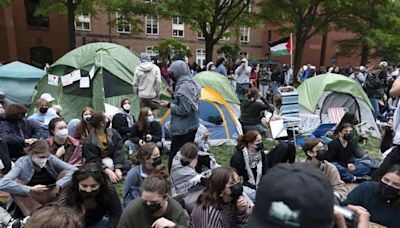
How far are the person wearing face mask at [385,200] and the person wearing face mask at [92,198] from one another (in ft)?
7.03

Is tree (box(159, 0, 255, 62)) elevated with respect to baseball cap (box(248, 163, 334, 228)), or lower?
elevated

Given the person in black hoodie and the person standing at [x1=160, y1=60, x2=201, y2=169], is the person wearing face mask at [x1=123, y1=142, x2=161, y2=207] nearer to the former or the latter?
the person standing at [x1=160, y1=60, x2=201, y2=169]

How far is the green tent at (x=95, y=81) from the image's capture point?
313 inches

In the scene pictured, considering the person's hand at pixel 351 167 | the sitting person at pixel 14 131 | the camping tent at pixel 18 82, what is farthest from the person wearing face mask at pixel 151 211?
the camping tent at pixel 18 82

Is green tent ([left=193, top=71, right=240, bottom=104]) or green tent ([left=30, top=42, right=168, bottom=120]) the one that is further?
green tent ([left=193, top=71, right=240, bottom=104])

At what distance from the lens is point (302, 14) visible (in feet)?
60.6

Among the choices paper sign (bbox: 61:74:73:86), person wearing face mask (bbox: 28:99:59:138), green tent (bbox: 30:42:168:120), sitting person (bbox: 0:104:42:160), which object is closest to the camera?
sitting person (bbox: 0:104:42:160)

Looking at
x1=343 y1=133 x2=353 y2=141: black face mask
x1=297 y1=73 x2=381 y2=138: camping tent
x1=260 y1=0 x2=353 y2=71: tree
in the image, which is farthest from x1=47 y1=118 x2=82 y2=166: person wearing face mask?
x1=260 y1=0 x2=353 y2=71: tree

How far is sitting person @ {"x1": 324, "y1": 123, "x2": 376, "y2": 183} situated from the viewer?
5492 millimetres

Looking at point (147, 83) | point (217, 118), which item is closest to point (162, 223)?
point (147, 83)

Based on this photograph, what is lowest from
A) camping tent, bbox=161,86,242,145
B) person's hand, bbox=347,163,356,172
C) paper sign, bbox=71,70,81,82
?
person's hand, bbox=347,163,356,172

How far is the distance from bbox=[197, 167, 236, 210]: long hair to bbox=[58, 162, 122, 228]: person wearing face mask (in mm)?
833

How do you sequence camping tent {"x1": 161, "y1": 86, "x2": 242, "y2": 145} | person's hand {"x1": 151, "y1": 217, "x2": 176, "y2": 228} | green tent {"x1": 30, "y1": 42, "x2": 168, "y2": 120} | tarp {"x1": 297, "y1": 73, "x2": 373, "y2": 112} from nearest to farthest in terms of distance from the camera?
person's hand {"x1": 151, "y1": 217, "x2": 176, "y2": 228} → camping tent {"x1": 161, "y1": 86, "x2": 242, "y2": 145} → green tent {"x1": 30, "y1": 42, "x2": 168, "y2": 120} → tarp {"x1": 297, "y1": 73, "x2": 373, "y2": 112}

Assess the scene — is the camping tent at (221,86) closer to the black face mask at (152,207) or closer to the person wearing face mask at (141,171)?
the person wearing face mask at (141,171)
